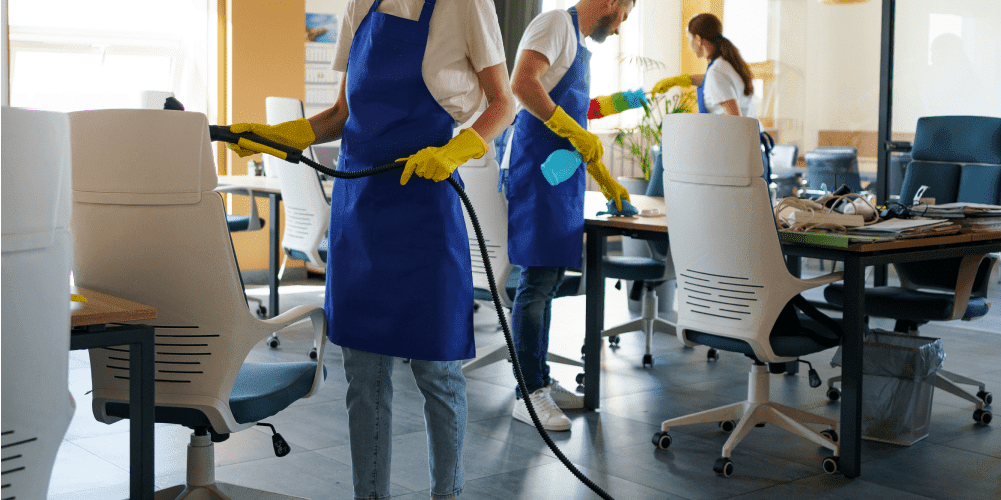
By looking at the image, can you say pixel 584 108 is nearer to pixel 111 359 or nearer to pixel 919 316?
pixel 919 316

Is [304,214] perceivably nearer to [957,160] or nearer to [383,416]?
[383,416]

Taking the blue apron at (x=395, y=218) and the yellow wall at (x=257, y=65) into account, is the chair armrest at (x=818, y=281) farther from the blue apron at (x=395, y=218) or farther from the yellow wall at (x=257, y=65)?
the yellow wall at (x=257, y=65)

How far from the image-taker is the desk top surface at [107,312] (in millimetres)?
1528

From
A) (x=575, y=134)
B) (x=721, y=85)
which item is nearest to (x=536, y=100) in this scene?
(x=575, y=134)

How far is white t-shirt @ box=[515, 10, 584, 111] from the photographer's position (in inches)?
114

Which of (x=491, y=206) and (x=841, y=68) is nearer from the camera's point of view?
(x=491, y=206)

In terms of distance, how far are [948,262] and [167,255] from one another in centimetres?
297

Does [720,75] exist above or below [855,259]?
above

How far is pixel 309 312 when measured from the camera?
207 centimetres

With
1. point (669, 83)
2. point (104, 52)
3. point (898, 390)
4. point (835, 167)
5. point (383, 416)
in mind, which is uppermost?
point (104, 52)

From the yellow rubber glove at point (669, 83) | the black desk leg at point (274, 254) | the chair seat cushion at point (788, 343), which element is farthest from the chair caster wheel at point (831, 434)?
the black desk leg at point (274, 254)

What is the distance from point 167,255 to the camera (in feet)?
6.15

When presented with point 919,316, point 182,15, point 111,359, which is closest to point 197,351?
point 111,359

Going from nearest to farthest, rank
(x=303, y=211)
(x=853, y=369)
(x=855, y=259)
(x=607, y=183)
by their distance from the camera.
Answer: (x=855, y=259) → (x=853, y=369) → (x=607, y=183) → (x=303, y=211)
